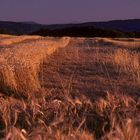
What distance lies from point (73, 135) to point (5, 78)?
4.67 m

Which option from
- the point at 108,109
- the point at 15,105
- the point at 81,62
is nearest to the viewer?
the point at 108,109

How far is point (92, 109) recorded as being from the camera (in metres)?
5.62

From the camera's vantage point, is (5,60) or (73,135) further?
(5,60)

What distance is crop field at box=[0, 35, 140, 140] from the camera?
13.2 ft

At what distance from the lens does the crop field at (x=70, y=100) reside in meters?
4.03

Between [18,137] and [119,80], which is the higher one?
[18,137]

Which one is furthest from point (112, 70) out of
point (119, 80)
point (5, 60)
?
point (5, 60)

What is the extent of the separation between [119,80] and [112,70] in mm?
1517

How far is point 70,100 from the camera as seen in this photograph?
5316 millimetres

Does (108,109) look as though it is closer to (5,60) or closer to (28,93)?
(28,93)

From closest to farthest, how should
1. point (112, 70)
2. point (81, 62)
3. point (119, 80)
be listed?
1. point (119, 80)
2. point (112, 70)
3. point (81, 62)

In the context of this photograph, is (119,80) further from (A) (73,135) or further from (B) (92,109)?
(A) (73,135)

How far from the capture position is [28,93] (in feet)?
25.0

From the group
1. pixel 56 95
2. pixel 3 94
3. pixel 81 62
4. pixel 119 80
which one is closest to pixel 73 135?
pixel 56 95
